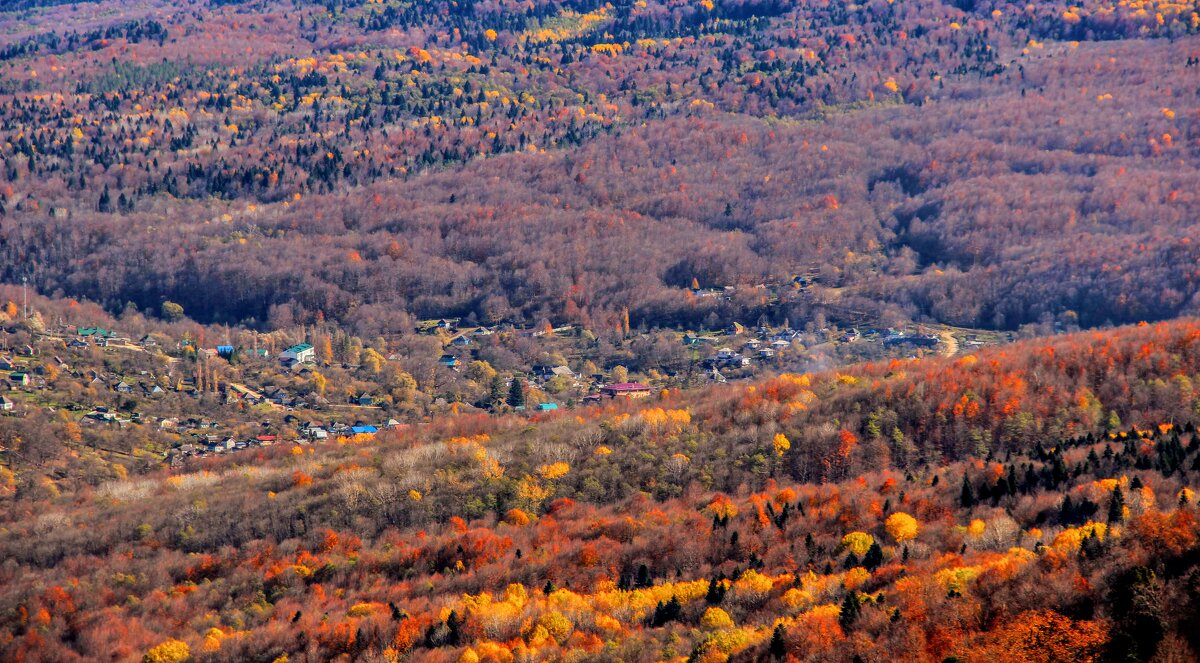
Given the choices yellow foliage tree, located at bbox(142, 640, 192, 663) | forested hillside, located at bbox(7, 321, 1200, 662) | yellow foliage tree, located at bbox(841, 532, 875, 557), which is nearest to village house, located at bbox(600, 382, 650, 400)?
forested hillside, located at bbox(7, 321, 1200, 662)

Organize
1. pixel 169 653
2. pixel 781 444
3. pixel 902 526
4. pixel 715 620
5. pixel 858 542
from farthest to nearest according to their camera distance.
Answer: pixel 781 444 → pixel 902 526 → pixel 858 542 → pixel 169 653 → pixel 715 620

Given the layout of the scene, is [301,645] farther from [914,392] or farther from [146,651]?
[914,392]

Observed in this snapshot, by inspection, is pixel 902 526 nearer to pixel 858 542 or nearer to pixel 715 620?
pixel 858 542

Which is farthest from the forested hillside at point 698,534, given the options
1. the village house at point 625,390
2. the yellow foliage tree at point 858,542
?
the village house at point 625,390

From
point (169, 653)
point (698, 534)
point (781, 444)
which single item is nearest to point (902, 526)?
point (698, 534)

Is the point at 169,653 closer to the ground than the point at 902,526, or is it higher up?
closer to the ground

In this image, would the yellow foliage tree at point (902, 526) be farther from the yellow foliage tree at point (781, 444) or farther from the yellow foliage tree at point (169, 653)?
the yellow foliage tree at point (169, 653)

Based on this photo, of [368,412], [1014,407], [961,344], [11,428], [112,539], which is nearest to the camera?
[112,539]

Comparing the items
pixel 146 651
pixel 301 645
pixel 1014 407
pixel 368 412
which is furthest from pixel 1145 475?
pixel 368 412

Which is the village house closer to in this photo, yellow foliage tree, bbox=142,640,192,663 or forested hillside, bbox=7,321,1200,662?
forested hillside, bbox=7,321,1200,662
